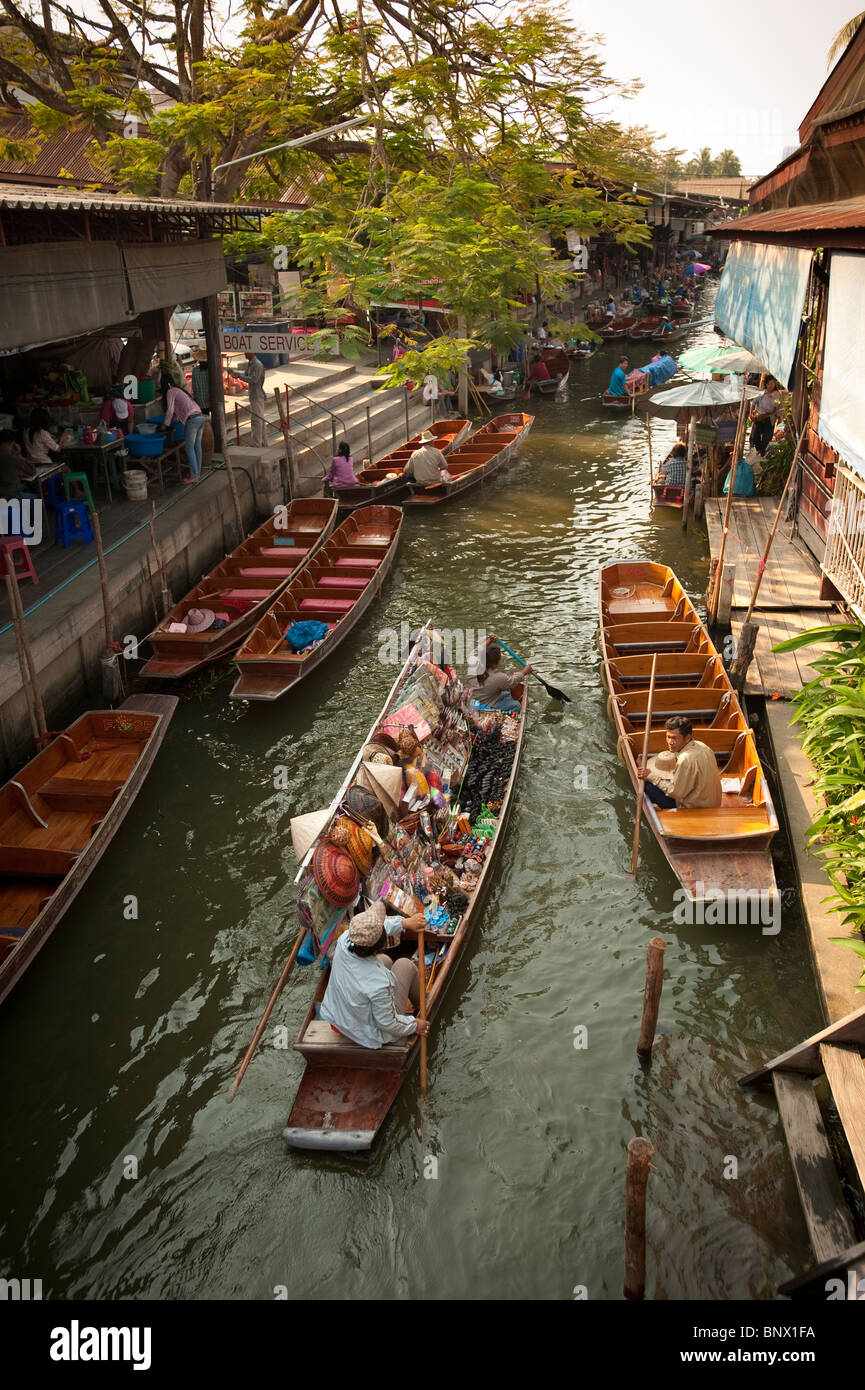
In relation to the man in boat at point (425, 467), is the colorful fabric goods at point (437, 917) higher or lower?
lower

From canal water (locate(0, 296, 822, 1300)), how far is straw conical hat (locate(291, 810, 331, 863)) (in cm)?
131

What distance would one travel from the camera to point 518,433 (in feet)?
81.0

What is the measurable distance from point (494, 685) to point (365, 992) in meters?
5.80

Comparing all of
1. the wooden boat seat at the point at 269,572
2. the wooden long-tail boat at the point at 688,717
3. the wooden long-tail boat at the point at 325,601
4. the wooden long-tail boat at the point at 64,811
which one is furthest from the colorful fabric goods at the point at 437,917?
the wooden boat seat at the point at 269,572

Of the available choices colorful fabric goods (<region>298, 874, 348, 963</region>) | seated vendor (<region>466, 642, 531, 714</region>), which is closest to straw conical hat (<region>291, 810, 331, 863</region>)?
colorful fabric goods (<region>298, 874, 348, 963</region>)

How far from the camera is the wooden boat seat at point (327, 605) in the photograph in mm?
14600

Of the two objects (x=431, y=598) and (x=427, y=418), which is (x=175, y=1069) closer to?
(x=431, y=598)

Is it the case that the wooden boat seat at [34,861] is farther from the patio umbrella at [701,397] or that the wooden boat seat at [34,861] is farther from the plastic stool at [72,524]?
the patio umbrella at [701,397]

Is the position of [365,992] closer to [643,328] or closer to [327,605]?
[327,605]

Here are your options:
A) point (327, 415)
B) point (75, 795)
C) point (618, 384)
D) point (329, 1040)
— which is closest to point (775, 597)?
point (329, 1040)

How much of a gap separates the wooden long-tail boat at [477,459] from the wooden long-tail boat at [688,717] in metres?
7.18

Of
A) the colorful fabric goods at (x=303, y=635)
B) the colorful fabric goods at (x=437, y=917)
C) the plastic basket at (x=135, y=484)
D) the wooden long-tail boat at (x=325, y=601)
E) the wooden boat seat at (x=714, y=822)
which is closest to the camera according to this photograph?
the colorful fabric goods at (x=437, y=917)

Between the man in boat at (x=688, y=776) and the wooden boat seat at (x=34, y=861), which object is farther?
the man in boat at (x=688, y=776)

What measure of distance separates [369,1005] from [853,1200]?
A: 356 centimetres
